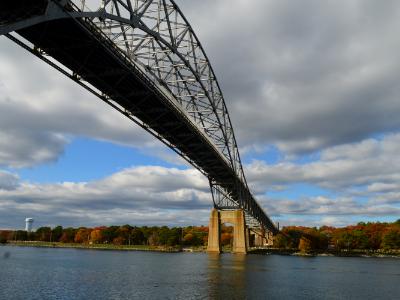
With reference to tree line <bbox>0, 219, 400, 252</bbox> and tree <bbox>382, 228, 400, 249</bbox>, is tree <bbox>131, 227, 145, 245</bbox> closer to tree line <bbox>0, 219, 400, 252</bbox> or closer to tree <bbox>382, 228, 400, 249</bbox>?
tree line <bbox>0, 219, 400, 252</bbox>

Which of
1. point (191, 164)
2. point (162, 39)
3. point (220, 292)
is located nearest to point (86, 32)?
point (162, 39)

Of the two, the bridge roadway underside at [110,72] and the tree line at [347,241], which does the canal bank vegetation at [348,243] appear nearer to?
the tree line at [347,241]

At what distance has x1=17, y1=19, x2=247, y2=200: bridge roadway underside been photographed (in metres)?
28.1

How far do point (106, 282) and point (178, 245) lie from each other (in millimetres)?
102876

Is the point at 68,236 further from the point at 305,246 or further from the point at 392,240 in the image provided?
the point at 392,240

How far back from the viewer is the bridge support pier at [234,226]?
8925 centimetres

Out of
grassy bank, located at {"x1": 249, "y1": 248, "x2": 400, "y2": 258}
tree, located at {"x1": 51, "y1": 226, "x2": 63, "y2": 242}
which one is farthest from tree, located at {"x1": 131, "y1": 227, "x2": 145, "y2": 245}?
grassy bank, located at {"x1": 249, "y1": 248, "x2": 400, "y2": 258}

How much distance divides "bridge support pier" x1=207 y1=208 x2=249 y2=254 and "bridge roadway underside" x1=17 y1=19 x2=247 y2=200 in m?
34.5

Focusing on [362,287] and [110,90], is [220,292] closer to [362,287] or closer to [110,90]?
[362,287]

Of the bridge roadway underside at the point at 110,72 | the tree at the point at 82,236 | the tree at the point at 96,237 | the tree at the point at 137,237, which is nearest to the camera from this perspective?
the bridge roadway underside at the point at 110,72

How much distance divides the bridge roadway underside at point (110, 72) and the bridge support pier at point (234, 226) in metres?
34.5

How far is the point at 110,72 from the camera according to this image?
3466 centimetres

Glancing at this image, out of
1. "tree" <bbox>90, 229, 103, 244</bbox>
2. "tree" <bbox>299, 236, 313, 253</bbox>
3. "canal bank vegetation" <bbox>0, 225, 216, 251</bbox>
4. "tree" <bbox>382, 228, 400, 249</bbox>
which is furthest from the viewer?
"tree" <bbox>90, 229, 103, 244</bbox>

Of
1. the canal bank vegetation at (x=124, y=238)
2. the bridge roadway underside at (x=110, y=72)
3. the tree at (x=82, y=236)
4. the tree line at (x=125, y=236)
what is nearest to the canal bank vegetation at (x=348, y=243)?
the canal bank vegetation at (x=124, y=238)
